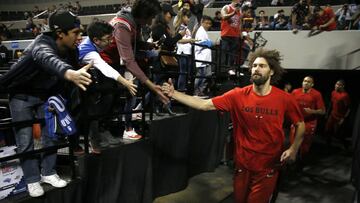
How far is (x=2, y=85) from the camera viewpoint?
8.80 feet

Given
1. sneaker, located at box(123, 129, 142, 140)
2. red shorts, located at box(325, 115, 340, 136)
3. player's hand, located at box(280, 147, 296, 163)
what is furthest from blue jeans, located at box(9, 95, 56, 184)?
red shorts, located at box(325, 115, 340, 136)

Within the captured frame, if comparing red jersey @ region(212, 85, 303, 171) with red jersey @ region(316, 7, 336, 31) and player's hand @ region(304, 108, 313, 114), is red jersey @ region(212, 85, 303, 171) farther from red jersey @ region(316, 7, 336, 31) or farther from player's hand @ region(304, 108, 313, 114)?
red jersey @ region(316, 7, 336, 31)

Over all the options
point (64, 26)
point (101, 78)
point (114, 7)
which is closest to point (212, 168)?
point (101, 78)

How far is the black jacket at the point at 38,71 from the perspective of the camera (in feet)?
8.02

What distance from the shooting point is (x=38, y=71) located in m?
2.71

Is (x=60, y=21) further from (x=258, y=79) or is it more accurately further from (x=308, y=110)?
(x=308, y=110)

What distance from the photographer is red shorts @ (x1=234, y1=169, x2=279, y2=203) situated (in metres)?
3.43

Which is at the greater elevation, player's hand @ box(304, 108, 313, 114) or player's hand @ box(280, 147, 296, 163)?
player's hand @ box(304, 108, 313, 114)

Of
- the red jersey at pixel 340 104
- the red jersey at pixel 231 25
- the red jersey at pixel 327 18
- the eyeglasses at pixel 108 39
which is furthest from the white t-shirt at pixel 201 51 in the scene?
the red jersey at pixel 340 104

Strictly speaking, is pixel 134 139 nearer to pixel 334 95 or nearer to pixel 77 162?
pixel 77 162

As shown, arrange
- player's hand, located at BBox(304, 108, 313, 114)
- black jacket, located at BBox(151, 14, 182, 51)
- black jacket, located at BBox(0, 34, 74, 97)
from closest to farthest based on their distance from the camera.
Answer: black jacket, located at BBox(0, 34, 74, 97) < black jacket, located at BBox(151, 14, 182, 51) < player's hand, located at BBox(304, 108, 313, 114)

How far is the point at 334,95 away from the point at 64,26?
28.5ft

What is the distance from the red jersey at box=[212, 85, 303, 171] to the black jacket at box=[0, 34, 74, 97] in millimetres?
1820

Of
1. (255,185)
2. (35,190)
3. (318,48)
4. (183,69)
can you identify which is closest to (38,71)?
(35,190)
